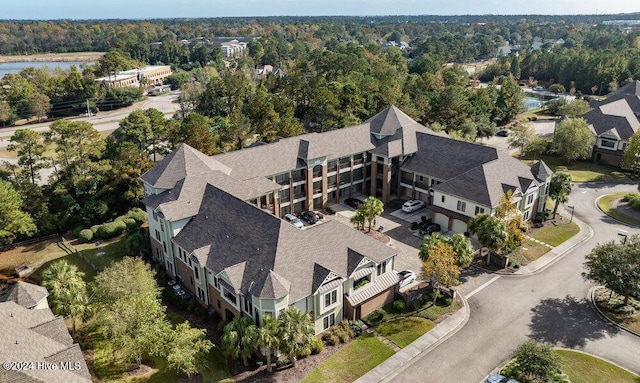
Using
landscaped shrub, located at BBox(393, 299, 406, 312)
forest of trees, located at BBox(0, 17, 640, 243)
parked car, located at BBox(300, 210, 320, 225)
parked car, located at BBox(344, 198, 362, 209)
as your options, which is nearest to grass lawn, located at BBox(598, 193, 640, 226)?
forest of trees, located at BBox(0, 17, 640, 243)

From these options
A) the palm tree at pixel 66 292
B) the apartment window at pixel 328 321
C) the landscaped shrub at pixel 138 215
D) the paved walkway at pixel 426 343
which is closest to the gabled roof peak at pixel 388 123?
the paved walkway at pixel 426 343

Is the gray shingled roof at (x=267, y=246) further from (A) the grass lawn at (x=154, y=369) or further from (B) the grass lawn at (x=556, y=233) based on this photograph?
(B) the grass lawn at (x=556, y=233)

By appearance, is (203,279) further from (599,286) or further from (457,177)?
(599,286)

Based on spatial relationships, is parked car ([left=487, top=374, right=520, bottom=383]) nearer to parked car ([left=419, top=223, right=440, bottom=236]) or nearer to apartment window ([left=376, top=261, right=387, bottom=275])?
apartment window ([left=376, top=261, right=387, bottom=275])

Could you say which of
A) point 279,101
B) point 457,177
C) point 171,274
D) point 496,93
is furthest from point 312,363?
point 496,93

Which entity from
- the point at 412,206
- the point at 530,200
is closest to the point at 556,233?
the point at 530,200
